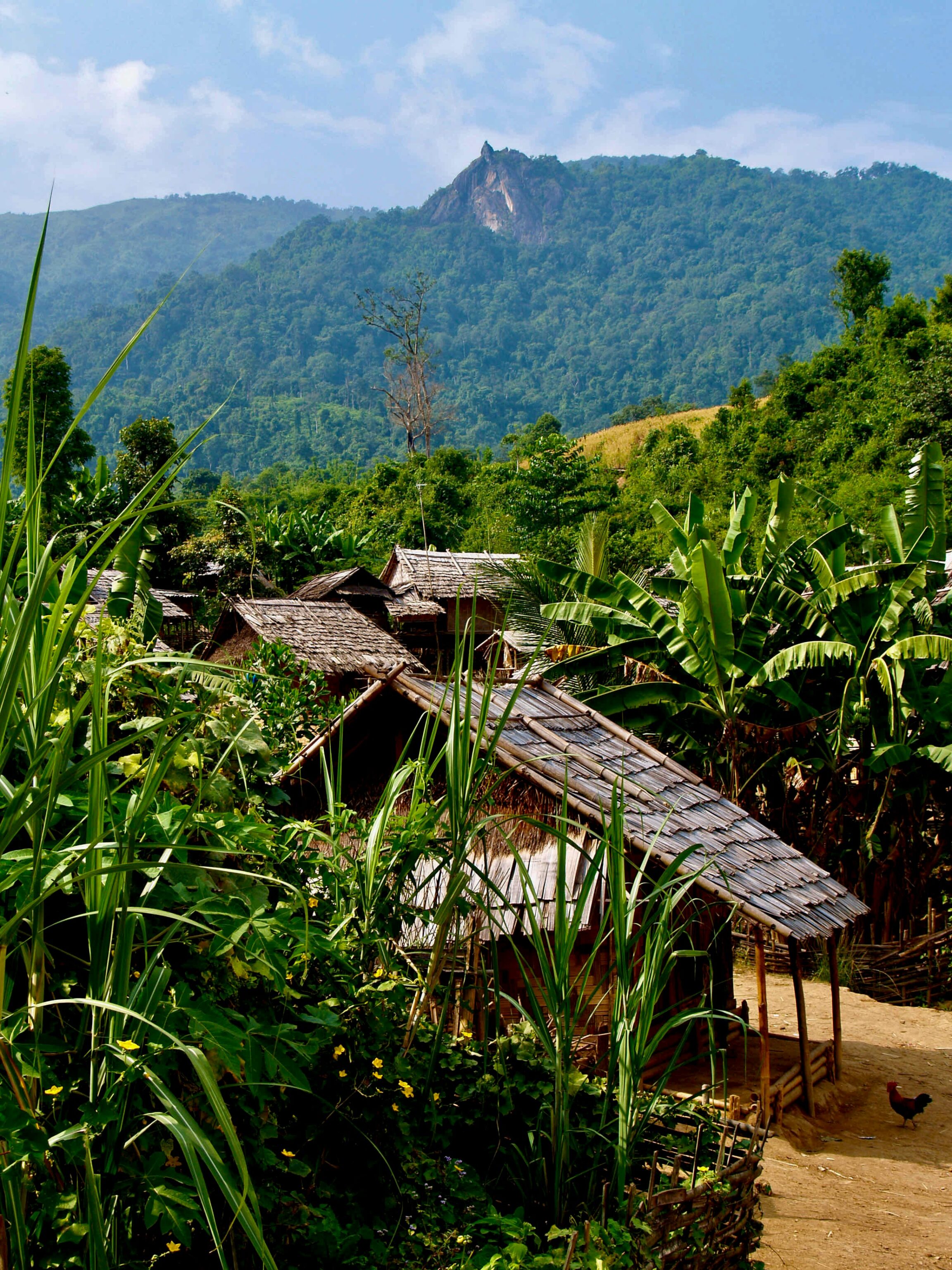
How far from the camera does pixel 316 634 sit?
14992 mm

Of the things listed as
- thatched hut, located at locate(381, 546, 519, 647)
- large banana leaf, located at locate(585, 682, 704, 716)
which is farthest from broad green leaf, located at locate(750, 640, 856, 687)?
thatched hut, located at locate(381, 546, 519, 647)

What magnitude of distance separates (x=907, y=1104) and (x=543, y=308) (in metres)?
126

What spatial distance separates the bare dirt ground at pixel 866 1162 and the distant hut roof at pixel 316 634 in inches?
291

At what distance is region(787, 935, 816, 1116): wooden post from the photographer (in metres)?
6.16

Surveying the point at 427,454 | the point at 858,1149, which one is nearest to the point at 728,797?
the point at 858,1149

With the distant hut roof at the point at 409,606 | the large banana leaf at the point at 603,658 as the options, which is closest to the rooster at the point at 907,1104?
the large banana leaf at the point at 603,658

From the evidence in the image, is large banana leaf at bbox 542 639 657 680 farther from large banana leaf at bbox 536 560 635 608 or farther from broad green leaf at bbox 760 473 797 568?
broad green leaf at bbox 760 473 797 568

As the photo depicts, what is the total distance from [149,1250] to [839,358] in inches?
1177

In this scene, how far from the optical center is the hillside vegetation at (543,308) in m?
82.8

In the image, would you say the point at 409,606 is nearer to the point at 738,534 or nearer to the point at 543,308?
the point at 738,534

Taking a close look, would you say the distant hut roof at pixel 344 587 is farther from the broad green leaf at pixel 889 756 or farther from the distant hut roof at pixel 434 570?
the broad green leaf at pixel 889 756

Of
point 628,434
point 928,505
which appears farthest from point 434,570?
point 628,434

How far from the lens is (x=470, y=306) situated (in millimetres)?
123812

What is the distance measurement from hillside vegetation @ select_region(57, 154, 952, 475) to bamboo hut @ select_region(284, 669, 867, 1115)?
55145mm
